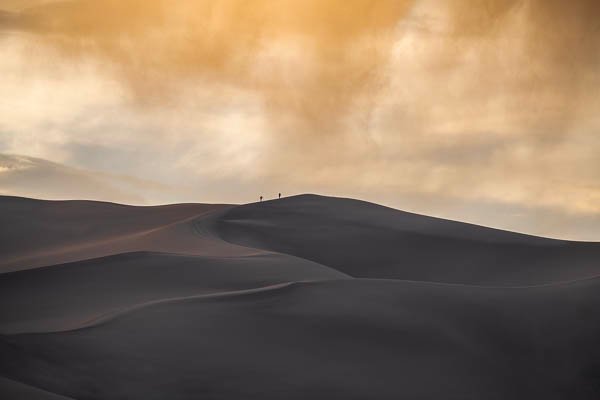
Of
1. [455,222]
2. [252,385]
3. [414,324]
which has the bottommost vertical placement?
[252,385]

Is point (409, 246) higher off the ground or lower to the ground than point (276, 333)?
higher

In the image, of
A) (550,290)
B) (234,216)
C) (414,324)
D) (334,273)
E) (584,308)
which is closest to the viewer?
(414,324)

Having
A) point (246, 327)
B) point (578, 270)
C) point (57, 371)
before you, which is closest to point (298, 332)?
point (246, 327)

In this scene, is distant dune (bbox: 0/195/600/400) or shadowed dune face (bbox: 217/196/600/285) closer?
distant dune (bbox: 0/195/600/400)

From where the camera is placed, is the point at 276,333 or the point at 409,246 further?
the point at 409,246

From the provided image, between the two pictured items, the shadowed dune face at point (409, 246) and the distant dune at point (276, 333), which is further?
the shadowed dune face at point (409, 246)

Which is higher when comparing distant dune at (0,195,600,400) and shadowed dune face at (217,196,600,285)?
shadowed dune face at (217,196,600,285)

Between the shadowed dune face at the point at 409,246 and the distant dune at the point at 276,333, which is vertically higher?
the shadowed dune face at the point at 409,246

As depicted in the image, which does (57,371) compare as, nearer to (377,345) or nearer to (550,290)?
(377,345)

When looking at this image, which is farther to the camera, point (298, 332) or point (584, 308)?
point (584, 308)

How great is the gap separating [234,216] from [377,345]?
20685 millimetres

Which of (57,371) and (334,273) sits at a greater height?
(334,273)

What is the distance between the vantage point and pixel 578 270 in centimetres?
2377

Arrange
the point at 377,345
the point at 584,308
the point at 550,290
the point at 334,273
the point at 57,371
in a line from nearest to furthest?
1. the point at 57,371
2. the point at 377,345
3. the point at 584,308
4. the point at 550,290
5. the point at 334,273
